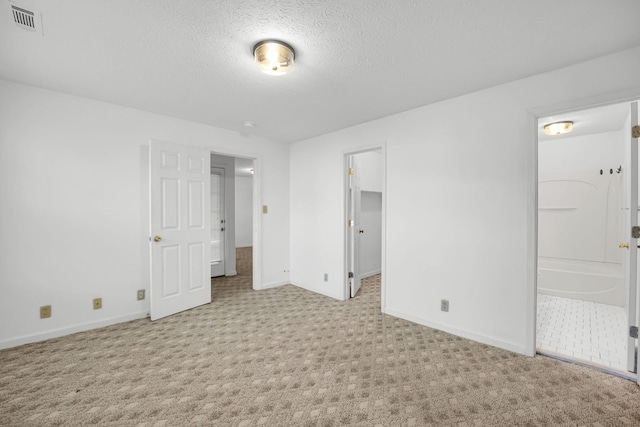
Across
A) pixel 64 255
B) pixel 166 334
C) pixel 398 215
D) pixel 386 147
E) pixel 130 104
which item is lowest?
→ pixel 166 334

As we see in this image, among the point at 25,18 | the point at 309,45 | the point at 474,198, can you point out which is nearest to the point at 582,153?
the point at 474,198

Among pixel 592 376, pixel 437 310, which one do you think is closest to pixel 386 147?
pixel 437 310

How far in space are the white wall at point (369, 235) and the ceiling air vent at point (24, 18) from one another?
14.8 ft

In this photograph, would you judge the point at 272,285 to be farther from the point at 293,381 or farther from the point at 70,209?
the point at 70,209

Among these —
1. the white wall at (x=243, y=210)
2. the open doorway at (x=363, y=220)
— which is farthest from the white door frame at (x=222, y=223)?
the white wall at (x=243, y=210)

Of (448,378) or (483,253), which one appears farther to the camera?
(483,253)

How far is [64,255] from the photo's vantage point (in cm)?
280

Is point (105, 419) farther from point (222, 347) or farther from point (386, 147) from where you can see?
point (386, 147)

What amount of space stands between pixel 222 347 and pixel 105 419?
0.99m

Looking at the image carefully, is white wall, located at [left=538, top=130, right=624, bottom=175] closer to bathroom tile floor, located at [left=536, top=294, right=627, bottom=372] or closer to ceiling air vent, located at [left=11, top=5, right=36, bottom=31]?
bathroom tile floor, located at [left=536, top=294, right=627, bottom=372]

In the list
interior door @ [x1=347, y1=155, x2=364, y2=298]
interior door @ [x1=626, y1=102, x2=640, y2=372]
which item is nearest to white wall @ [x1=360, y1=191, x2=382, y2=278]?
interior door @ [x1=347, y1=155, x2=364, y2=298]

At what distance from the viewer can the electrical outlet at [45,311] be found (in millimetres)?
2678

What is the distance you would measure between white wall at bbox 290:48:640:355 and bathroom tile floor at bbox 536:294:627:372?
0.54 m

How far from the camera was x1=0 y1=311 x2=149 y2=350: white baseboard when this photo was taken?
2539 mm
